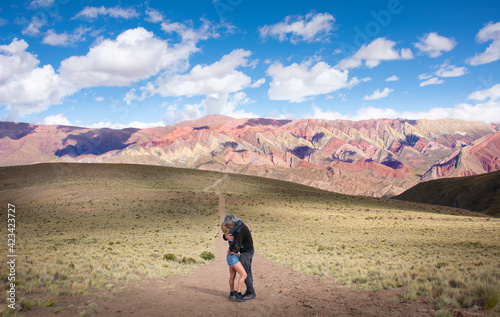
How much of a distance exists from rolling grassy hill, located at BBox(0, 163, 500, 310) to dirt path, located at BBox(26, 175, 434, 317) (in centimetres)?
75

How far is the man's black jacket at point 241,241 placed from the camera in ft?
28.0

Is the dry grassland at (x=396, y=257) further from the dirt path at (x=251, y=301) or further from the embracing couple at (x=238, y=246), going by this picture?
the embracing couple at (x=238, y=246)

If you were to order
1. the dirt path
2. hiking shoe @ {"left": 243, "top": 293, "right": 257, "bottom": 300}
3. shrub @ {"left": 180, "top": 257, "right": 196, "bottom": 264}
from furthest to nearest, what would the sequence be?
shrub @ {"left": 180, "top": 257, "right": 196, "bottom": 264}, hiking shoe @ {"left": 243, "top": 293, "right": 257, "bottom": 300}, the dirt path

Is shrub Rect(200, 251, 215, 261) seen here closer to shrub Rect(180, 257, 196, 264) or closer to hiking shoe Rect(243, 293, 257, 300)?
shrub Rect(180, 257, 196, 264)

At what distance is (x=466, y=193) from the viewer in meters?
126

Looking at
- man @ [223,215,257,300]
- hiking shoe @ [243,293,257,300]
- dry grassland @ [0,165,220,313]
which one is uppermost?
man @ [223,215,257,300]

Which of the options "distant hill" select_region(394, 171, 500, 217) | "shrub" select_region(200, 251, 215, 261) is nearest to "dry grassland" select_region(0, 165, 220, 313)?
"shrub" select_region(200, 251, 215, 261)

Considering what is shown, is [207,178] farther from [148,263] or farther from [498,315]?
[498,315]

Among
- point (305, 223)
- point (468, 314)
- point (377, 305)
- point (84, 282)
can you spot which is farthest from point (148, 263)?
point (305, 223)

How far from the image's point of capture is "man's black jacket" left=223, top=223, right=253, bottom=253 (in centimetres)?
852

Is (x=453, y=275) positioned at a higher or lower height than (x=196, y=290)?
higher

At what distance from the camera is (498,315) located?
6.62m

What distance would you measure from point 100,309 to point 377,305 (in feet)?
26.7

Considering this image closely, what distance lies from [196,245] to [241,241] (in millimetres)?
13222
